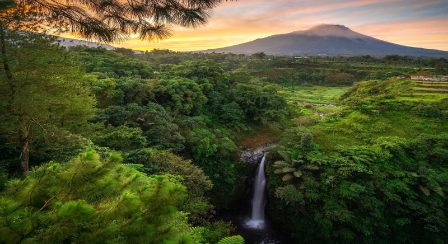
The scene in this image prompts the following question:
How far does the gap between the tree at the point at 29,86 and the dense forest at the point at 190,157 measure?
3cm

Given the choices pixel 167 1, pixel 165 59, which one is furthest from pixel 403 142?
pixel 165 59

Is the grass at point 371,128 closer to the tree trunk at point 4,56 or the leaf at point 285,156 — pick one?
the leaf at point 285,156

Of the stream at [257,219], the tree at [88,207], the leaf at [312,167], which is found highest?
the tree at [88,207]

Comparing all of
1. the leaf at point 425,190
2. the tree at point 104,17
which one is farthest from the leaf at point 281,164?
the tree at point 104,17

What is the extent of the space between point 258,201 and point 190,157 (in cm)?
568

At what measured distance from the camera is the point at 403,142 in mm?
13094

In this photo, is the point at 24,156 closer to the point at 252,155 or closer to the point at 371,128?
the point at 252,155

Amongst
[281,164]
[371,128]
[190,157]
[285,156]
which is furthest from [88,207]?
[371,128]

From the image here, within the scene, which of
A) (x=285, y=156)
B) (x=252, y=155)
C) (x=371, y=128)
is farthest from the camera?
(x=252, y=155)

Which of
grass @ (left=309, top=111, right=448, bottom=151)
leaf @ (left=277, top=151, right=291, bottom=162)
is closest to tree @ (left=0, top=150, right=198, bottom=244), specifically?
leaf @ (left=277, top=151, right=291, bottom=162)

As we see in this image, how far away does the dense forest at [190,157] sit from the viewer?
225cm

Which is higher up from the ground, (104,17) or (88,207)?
(104,17)

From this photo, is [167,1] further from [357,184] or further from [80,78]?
[357,184]

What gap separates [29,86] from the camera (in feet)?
17.7
